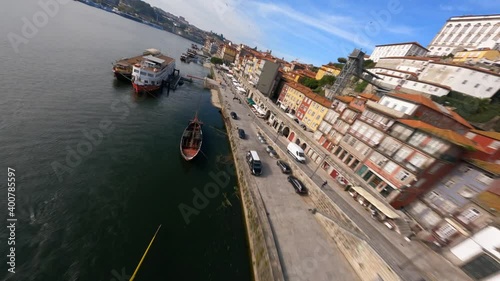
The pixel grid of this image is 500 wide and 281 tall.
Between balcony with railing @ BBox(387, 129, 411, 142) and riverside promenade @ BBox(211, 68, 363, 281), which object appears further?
balcony with railing @ BBox(387, 129, 411, 142)

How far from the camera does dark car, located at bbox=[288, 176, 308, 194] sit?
29969 millimetres

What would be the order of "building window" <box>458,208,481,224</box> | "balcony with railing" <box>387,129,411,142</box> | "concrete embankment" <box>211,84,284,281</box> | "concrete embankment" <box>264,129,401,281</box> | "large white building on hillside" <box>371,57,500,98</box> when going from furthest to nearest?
"large white building on hillside" <box>371,57,500,98</box>
"balcony with railing" <box>387,129,411,142</box>
"building window" <box>458,208,481,224</box>
"concrete embankment" <box>264,129,401,281</box>
"concrete embankment" <box>211,84,284,281</box>

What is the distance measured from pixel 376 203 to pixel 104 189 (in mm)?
37342

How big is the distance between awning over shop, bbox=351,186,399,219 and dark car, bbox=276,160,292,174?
35.6ft

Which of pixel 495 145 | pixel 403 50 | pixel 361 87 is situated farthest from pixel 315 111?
pixel 403 50

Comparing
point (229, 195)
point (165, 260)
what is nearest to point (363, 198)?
point (229, 195)

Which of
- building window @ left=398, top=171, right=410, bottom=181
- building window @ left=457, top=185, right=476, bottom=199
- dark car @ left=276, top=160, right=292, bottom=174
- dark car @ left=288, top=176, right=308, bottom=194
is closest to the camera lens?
building window @ left=457, top=185, right=476, bottom=199

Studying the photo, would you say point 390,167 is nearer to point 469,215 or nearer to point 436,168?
point 436,168

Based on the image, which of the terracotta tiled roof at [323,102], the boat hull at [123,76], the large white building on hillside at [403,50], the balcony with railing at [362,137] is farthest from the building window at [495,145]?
the boat hull at [123,76]

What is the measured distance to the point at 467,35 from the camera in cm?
6794

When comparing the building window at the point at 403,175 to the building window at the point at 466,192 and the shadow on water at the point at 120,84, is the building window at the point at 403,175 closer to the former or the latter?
the building window at the point at 466,192

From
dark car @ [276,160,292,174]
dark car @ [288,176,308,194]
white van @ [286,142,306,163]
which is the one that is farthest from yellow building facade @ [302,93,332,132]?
dark car @ [288,176,308,194]

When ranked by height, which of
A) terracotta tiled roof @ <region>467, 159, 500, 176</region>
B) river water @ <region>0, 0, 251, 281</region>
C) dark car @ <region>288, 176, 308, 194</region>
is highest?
terracotta tiled roof @ <region>467, 159, 500, 176</region>

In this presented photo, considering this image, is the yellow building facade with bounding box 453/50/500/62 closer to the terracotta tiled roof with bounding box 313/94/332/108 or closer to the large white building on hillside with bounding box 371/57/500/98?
the large white building on hillside with bounding box 371/57/500/98
